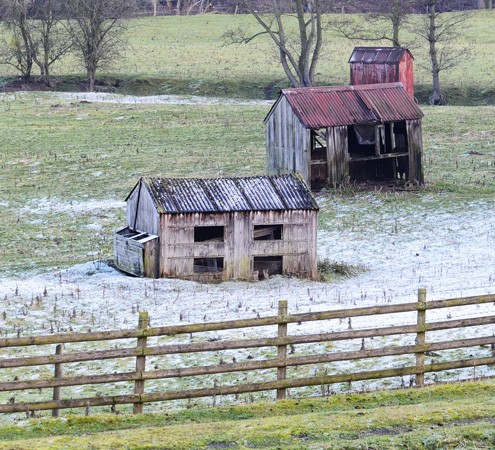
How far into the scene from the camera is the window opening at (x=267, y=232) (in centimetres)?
2431

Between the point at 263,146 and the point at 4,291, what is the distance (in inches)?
927

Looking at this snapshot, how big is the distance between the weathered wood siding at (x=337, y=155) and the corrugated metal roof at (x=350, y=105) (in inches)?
18.3

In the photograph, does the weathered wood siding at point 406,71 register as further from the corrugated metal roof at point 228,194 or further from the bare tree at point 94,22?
the corrugated metal roof at point 228,194

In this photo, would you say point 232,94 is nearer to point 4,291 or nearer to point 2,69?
point 2,69

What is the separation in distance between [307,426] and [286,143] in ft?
83.8

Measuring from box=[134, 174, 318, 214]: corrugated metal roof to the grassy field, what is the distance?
110ft

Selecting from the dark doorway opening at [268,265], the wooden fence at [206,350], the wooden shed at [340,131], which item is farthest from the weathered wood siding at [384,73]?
the wooden fence at [206,350]

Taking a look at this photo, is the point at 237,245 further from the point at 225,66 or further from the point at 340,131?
the point at 225,66

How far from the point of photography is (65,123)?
49594 millimetres

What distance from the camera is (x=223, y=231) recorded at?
24250 millimetres

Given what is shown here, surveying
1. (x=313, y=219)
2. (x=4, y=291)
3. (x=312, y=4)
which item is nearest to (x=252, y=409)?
(x=4, y=291)

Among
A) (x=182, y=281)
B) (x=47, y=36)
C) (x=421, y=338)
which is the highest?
(x=47, y=36)

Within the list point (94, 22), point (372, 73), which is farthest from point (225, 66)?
point (372, 73)

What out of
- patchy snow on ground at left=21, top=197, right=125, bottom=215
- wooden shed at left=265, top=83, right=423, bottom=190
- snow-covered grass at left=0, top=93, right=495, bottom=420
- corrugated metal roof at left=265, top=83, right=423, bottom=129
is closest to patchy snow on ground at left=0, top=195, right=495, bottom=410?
snow-covered grass at left=0, top=93, right=495, bottom=420
